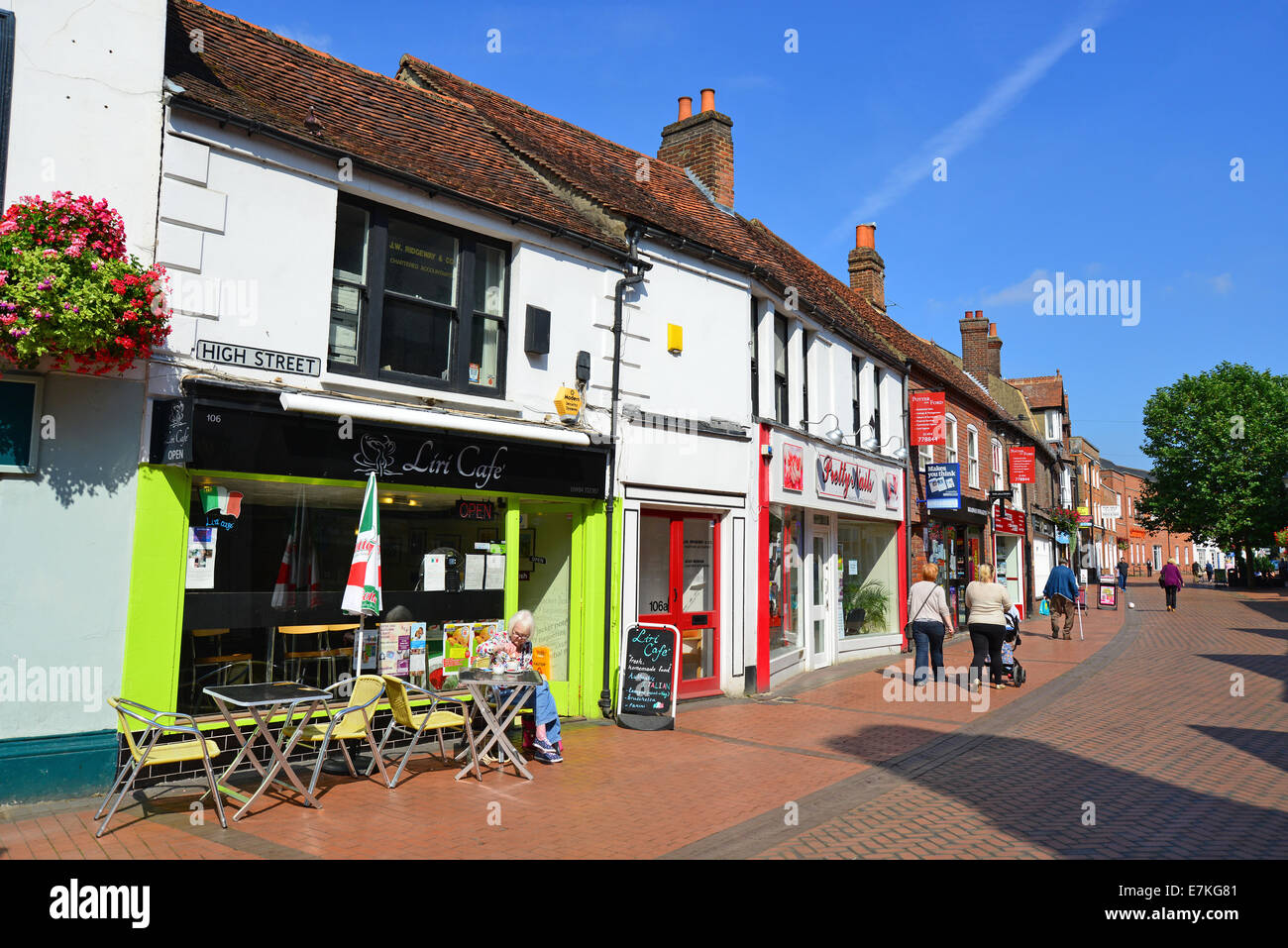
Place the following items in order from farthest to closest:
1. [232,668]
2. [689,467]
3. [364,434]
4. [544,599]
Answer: [689,467]
[544,599]
[364,434]
[232,668]

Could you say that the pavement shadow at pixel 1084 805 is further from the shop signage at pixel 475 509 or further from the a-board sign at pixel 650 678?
the shop signage at pixel 475 509

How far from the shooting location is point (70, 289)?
5766mm

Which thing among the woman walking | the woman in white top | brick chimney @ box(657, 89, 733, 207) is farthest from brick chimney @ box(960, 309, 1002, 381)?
the woman in white top

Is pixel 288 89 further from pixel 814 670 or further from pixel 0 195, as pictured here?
pixel 814 670

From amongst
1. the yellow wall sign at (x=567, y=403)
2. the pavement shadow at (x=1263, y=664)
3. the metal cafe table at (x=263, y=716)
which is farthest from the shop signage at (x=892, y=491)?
the metal cafe table at (x=263, y=716)

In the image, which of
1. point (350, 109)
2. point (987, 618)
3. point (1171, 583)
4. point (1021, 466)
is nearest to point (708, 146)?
point (350, 109)

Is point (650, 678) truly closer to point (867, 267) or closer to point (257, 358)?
point (257, 358)

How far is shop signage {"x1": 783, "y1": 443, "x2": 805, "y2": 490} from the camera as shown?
1315cm

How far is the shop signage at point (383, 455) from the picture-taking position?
6957 millimetres

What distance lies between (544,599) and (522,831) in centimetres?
464

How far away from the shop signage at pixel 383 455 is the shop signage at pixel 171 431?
0.11 m

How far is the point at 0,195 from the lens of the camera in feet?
20.3
